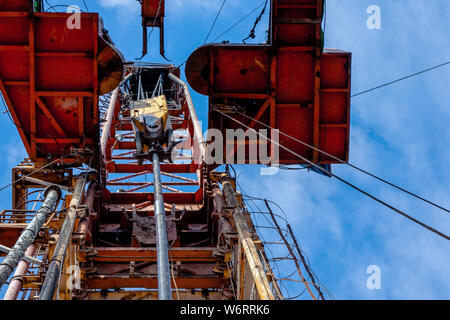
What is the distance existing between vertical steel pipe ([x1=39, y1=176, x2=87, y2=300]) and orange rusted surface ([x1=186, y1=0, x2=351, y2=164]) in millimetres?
3366

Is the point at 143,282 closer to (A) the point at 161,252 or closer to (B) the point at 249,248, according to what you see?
(B) the point at 249,248

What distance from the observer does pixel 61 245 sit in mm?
7336

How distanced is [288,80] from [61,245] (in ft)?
20.3

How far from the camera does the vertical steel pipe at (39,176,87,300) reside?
5.63 m

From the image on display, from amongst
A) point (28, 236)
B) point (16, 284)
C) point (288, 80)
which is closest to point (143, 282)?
point (16, 284)

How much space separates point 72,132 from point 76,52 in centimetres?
172

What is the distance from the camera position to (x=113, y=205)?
12320 millimetres

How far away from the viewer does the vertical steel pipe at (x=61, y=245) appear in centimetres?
563

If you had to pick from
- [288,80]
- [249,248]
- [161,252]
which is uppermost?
[288,80]

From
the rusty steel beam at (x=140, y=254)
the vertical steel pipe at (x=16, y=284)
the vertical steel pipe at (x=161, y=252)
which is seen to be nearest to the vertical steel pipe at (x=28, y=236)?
the vertical steel pipe at (x=16, y=284)

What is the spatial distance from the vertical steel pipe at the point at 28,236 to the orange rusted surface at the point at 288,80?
418cm
